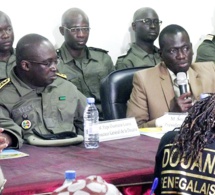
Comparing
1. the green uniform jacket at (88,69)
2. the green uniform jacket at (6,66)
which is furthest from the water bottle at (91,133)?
the green uniform jacket at (88,69)

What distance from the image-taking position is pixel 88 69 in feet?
14.4

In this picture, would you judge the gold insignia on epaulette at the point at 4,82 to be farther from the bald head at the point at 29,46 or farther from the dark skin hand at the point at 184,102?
the dark skin hand at the point at 184,102

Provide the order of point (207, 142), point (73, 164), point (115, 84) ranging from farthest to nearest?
point (115, 84)
point (73, 164)
point (207, 142)

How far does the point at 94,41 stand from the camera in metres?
4.66

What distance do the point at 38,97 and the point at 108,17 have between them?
6.15ft

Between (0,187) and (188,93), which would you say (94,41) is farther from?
(0,187)

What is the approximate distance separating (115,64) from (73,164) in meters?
2.52

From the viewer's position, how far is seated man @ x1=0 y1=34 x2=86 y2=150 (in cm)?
284

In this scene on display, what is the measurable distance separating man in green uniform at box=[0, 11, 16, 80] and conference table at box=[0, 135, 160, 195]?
136cm

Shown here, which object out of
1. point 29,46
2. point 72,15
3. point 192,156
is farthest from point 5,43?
point 192,156

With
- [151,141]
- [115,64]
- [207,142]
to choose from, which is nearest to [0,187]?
[207,142]

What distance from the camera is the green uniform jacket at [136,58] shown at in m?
4.53

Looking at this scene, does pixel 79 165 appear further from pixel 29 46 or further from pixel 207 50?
pixel 207 50

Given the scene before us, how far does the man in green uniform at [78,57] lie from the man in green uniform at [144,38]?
29 centimetres
